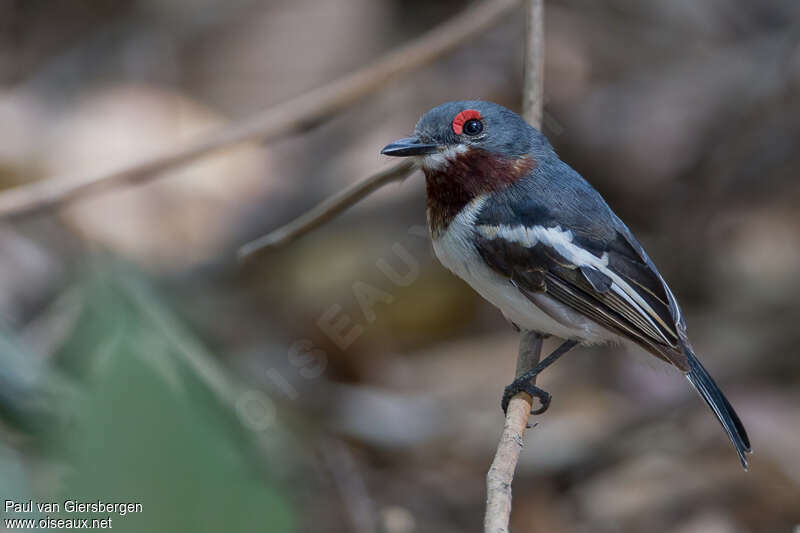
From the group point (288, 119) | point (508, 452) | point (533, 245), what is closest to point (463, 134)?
point (533, 245)

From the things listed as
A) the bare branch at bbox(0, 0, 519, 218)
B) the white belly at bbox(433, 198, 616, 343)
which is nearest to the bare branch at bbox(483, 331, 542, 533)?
the white belly at bbox(433, 198, 616, 343)

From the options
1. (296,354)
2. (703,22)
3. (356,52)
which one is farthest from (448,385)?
(703,22)

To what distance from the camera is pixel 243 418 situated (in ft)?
2.41

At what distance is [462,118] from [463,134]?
0.17 ft

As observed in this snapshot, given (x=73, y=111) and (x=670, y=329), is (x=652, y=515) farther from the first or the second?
(x=73, y=111)

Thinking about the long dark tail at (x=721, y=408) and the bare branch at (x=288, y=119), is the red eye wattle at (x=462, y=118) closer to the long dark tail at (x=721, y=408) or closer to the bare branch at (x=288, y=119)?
the bare branch at (x=288, y=119)

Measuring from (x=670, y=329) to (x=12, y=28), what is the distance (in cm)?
641

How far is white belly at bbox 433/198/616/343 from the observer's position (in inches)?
112

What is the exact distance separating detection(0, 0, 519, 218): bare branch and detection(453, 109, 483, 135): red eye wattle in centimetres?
67

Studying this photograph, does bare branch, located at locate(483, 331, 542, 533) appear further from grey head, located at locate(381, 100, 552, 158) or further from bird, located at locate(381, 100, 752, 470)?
grey head, located at locate(381, 100, 552, 158)

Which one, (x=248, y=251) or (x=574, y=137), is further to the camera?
(x=574, y=137)

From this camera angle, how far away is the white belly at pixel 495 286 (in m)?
2.86

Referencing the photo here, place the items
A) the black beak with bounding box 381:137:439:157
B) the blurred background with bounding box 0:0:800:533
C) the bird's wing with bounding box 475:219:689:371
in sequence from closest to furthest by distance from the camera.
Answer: the black beak with bounding box 381:137:439:157
the bird's wing with bounding box 475:219:689:371
the blurred background with bounding box 0:0:800:533

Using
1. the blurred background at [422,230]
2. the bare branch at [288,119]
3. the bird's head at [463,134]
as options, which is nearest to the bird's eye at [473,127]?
the bird's head at [463,134]
